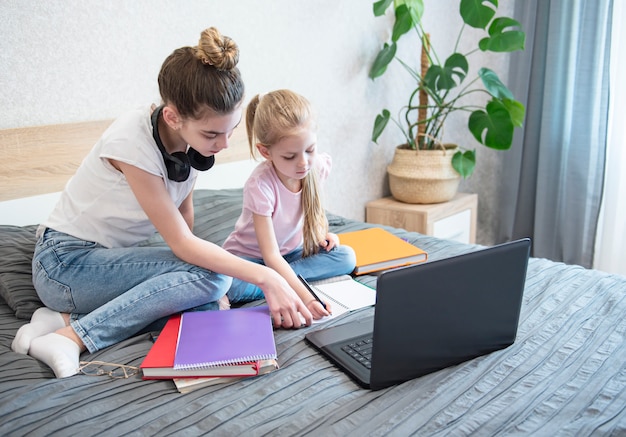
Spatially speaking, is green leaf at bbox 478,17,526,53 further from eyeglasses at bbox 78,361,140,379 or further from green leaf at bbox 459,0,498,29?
eyeglasses at bbox 78,361,140,379

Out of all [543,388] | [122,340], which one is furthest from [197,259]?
[543,388]

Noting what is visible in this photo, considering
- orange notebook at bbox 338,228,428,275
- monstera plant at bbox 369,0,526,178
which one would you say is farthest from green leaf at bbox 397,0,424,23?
orange notebook at bbox 338,228,428,275

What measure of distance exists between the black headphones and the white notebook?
42 cm

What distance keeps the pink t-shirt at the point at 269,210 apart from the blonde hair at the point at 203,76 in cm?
29

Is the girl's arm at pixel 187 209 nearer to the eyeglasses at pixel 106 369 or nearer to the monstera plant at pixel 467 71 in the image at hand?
the eyeglasses at pixel 106 369

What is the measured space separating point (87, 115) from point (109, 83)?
12cm

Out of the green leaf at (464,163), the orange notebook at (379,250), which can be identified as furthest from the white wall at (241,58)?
the orange notebook at (379,250)

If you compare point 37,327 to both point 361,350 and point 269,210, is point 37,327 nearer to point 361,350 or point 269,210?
point 269,210

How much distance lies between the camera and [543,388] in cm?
105

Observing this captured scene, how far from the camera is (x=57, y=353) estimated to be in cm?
115

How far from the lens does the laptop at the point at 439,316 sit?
0.98 m

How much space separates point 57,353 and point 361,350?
576 millimetres

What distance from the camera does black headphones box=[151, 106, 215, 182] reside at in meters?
1.35

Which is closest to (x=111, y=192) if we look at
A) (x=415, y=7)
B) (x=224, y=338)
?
(x=224, y=338)
